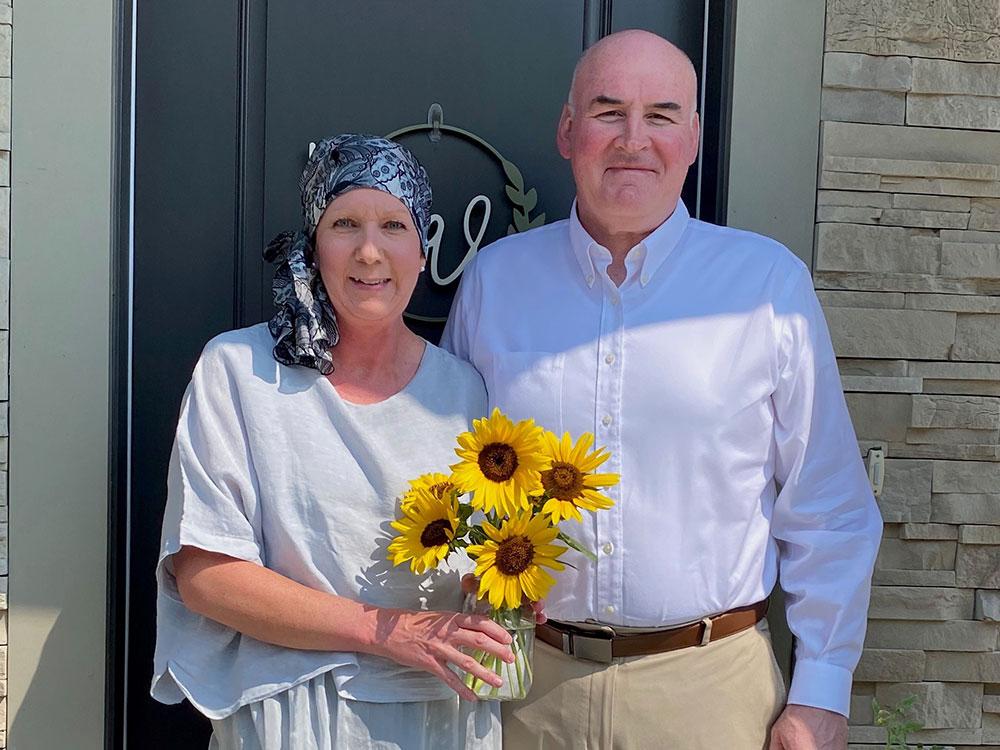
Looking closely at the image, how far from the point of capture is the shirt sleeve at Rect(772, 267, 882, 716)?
6.32 ft

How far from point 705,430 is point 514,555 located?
46 cm

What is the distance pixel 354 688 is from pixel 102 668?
77 centimetres

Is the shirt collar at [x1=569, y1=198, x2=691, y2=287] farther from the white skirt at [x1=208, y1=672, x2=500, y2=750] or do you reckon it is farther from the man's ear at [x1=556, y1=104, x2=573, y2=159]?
the white skirt at [x1=208, y1=672, x2=500, y2=750]

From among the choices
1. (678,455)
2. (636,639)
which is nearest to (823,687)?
(636,639)

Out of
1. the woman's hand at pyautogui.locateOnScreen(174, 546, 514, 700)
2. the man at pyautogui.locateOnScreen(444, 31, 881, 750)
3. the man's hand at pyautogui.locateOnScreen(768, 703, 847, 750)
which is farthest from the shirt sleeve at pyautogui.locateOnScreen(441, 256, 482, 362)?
the man's hand at pyautogui.locateOnScreen(768, 703, 847, 750)

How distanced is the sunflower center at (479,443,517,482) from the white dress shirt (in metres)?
0.30

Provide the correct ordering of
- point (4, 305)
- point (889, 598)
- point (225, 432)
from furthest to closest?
point (889, 598) < point (4, 305) < point (225, 432)

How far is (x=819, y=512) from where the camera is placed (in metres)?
1.95

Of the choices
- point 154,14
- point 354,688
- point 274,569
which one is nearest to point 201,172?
point 154,14

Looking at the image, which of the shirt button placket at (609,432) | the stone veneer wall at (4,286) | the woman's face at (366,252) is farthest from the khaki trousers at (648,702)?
the stone veneer wall at (4,286)

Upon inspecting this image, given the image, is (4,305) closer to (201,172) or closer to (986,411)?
(201,172)

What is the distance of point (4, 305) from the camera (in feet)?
7.21

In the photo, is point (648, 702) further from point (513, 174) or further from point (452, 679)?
point (513, 174)

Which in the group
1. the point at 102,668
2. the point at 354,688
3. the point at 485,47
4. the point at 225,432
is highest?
the point at 485,47
